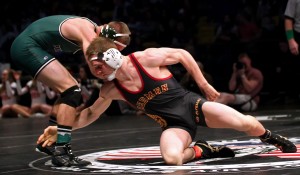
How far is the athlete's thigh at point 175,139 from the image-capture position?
4312mm

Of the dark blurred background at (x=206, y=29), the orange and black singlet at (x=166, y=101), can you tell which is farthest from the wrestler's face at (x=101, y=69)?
the dark blurred background at (x=206, y=29)

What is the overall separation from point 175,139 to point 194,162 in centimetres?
18

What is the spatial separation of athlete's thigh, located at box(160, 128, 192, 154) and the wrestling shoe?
0.50 meters

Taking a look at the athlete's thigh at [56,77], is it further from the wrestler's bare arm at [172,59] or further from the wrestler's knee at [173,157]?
the wrestler's knee at [173,157]

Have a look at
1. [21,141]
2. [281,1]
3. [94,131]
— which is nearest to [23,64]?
[21,141]

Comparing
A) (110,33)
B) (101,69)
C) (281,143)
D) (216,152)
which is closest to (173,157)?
(216,152)

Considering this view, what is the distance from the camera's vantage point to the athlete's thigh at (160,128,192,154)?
431 cm

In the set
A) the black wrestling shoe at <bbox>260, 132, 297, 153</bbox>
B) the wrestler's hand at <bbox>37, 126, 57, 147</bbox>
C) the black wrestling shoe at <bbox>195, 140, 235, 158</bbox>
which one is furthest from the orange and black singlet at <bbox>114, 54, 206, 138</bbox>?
the wrestler's hand at <bbox>37, 126, 57, 147</bbox>

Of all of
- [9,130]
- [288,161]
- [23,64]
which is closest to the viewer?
[288,161]

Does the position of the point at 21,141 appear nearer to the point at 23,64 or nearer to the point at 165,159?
the point at 23,64

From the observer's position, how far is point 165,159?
4.23 meters

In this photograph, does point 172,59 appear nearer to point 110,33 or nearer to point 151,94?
point 151,94

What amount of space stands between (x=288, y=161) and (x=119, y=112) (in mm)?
6081

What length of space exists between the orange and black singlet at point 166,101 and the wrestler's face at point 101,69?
167 mm
